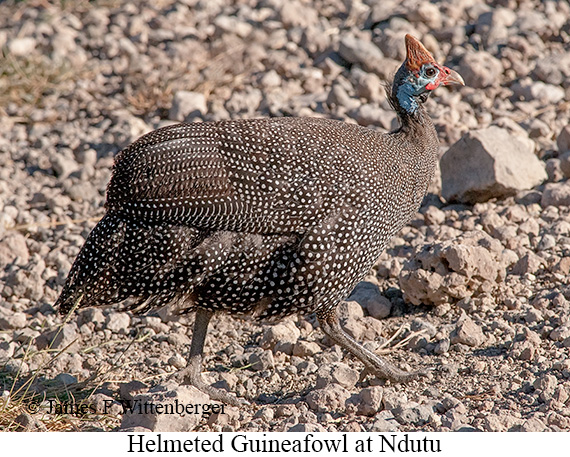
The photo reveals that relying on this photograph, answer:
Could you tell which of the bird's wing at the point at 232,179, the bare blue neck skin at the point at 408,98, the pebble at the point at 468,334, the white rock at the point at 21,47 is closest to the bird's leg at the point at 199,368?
the bird's wing at the point at 232,179

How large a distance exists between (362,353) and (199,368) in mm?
912

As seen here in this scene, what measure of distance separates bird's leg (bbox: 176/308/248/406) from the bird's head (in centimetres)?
166

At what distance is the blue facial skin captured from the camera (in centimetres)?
486

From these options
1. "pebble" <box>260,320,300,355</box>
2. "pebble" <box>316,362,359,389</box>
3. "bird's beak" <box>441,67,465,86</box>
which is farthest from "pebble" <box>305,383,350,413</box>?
"bird's beak" <box>441,67,465,86</box>

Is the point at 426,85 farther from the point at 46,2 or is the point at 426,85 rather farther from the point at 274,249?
the point at 46,2

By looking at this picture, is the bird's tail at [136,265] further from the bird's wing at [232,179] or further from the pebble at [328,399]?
the pebble at [328,399]

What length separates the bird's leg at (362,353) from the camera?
470cm

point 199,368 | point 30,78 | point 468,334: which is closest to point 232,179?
point 199,368

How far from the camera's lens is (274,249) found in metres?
4.32

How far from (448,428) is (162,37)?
5.94 metres

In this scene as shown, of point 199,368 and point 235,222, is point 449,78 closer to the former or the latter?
point 235,222

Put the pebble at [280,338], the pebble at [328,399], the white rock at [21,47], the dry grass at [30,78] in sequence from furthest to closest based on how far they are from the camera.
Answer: the white rock at [21,47] < the dry grass at [30,78] < the pebble at [280,338] < the pebble at [328,399]

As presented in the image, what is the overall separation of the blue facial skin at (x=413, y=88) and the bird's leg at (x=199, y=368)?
5.35 feet

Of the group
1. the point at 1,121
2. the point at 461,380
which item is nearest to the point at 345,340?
the point at 461,380
